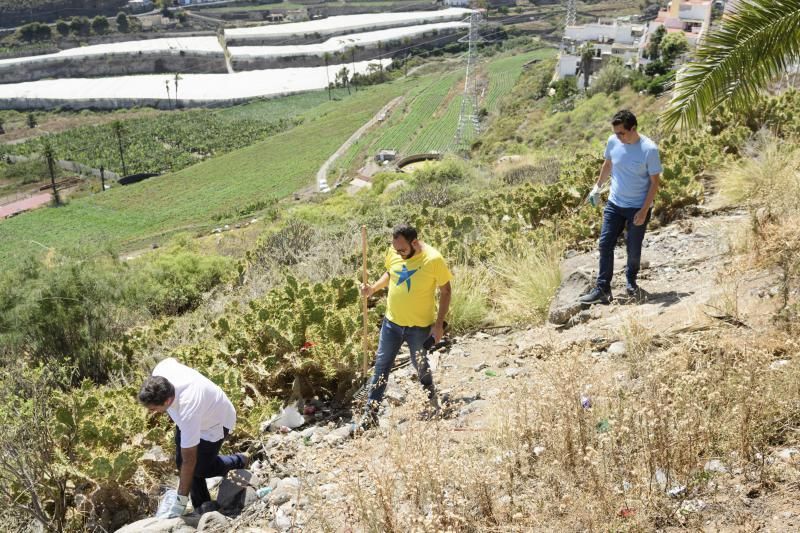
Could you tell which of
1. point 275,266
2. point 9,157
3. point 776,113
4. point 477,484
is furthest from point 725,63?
point 9,157

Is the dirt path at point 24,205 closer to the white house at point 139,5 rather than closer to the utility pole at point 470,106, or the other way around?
the utility pole at point 470,106

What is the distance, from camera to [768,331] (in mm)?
4098

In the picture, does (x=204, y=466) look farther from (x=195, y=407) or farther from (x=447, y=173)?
(x=447, y=173)

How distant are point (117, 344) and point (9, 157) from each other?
6297cm

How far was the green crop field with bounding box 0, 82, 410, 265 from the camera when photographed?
40.7 metres

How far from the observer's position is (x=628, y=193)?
5703 millimetres

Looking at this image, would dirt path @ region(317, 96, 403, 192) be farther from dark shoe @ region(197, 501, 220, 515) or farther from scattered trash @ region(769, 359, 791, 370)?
scattered trash @ region(769, 359, 791, 370)

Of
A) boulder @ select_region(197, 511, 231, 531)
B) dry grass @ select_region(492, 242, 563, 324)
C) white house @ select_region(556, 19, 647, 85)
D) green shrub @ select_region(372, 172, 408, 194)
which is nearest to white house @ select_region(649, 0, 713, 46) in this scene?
white house @ select_region(556, 19, 647, 85)

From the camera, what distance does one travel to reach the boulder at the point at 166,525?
4113 millimetres

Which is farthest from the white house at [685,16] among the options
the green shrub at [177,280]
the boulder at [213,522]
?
the boulder at [213,522]

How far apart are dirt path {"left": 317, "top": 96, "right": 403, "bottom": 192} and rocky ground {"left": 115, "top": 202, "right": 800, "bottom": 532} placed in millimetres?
34247

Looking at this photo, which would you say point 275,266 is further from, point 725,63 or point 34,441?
point 725,63

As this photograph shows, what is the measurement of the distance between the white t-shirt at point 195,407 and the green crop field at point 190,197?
31.5m

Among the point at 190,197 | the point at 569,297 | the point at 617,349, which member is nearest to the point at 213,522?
the point at 617,349
